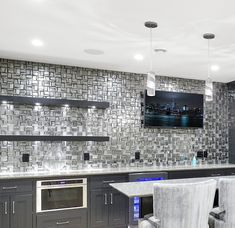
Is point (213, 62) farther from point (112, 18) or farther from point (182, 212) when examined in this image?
point (182, 212)

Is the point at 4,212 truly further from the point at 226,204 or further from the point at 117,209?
the point at 226,204

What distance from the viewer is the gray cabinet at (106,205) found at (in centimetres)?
416

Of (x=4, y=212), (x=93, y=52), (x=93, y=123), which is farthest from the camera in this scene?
(x=93, y=123)

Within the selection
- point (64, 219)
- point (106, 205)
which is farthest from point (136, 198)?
point (64, 219)

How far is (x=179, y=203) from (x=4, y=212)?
104 inches

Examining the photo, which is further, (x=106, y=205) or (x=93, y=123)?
(x=93, y=123)

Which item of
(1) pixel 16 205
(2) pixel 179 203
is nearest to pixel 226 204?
(2) pixel 179 203

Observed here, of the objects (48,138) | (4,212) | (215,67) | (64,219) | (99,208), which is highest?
(215,67)

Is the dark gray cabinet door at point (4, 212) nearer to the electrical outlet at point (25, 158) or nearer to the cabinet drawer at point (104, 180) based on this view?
the electrical outlet at point (25, 158)

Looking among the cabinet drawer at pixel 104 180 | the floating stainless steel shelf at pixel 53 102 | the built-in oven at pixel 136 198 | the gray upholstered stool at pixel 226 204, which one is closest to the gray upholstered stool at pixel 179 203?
the gray upholstered stool at pixel 226 204

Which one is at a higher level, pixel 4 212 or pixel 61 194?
pixel 61 194

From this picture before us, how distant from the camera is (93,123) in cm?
480

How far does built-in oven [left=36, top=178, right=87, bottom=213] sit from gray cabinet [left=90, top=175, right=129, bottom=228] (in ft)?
0.52

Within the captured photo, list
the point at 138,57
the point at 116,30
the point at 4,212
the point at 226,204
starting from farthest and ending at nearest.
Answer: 1. the point at 138,57
2. the point at 4,212
3. the point at 116,30
4. the point at 226,204
